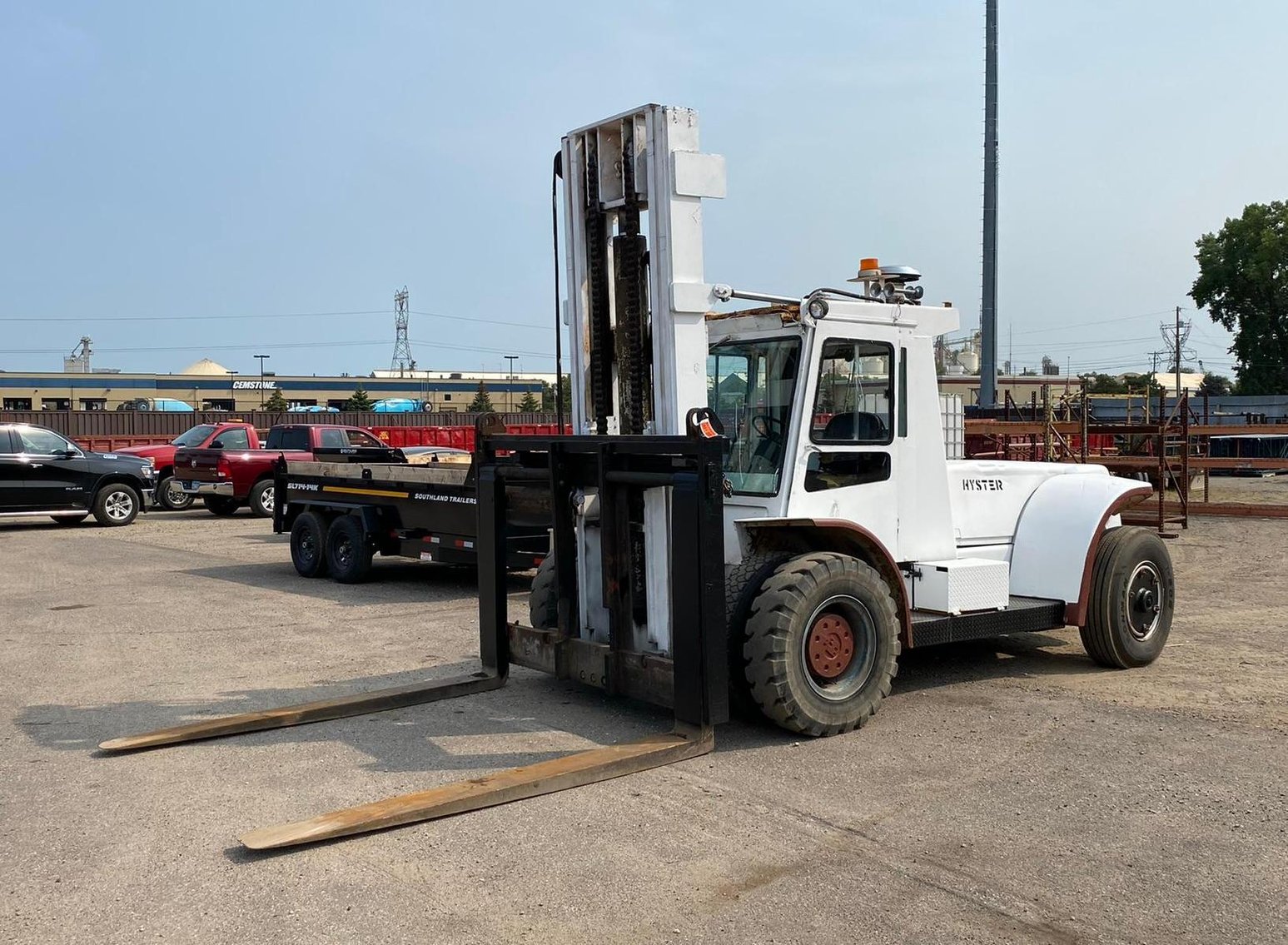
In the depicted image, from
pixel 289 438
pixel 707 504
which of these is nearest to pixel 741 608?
pixel 707 504

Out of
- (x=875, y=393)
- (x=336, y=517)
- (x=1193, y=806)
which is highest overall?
(x=875, y=393)

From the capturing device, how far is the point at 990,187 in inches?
948

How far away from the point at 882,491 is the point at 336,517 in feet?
28.0

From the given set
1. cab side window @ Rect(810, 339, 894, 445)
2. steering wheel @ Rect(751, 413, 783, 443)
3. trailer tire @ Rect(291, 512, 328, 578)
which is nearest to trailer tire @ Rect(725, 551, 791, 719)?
steering wheel @ Rect(751, 413, 783, 443)

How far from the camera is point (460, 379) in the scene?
4459 inches

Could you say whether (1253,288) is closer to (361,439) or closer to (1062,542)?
(361,439)

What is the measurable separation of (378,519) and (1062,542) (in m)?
7.98

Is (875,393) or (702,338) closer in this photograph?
(702,338)

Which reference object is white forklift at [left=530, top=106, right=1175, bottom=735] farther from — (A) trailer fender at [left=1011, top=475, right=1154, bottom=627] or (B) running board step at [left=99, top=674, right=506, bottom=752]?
(B) running board step at [left=99, top=674, right=506, bottom=752]

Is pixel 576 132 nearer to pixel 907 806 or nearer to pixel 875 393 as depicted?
pixel 875 393

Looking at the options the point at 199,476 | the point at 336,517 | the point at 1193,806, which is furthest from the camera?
the point at 199,476

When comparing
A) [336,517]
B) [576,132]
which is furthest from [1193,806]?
[336,517]

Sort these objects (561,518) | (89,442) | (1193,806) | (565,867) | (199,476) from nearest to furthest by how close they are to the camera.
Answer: (565,867) → (1193,806) → (561,518) → (199,476) → (89,442)

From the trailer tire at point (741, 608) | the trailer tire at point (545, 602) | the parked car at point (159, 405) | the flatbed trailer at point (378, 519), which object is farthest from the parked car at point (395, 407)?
the trailer tire at point (741, 608)
